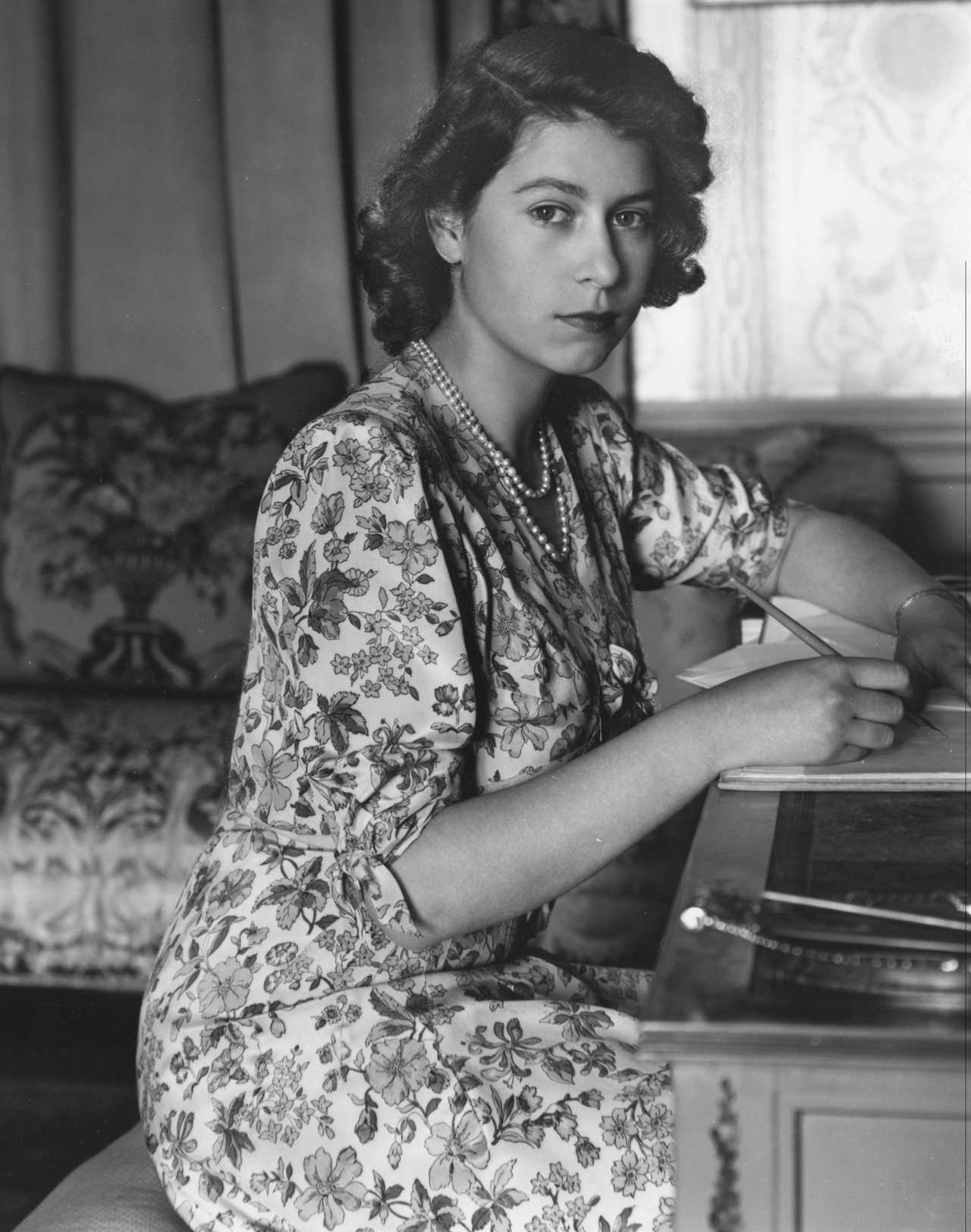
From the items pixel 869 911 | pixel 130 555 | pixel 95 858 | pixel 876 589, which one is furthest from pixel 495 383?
pixel 130 555

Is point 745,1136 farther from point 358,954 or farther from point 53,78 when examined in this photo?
point 53,78

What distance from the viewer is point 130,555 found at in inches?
93.5

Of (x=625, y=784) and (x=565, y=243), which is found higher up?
(x=565, y=243)

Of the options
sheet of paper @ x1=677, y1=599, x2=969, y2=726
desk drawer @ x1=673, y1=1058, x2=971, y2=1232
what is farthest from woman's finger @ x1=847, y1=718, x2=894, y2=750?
desk drawer @ x1=673, y1=1058, x2=971, y2=1232

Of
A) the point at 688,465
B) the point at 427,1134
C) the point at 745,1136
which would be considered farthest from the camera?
the point at 688,465

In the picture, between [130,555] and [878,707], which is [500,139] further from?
[130,555]

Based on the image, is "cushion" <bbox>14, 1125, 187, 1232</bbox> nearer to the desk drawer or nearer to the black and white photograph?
the black and white photograph

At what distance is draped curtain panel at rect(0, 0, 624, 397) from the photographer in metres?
2.79

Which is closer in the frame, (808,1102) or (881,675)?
(808,1102)

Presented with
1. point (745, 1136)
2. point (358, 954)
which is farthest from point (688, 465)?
point (745, 1136)

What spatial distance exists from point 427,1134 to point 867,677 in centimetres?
42

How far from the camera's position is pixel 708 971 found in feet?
2.20

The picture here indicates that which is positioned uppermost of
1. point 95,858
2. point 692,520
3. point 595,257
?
point 595,257

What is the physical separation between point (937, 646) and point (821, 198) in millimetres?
1765
